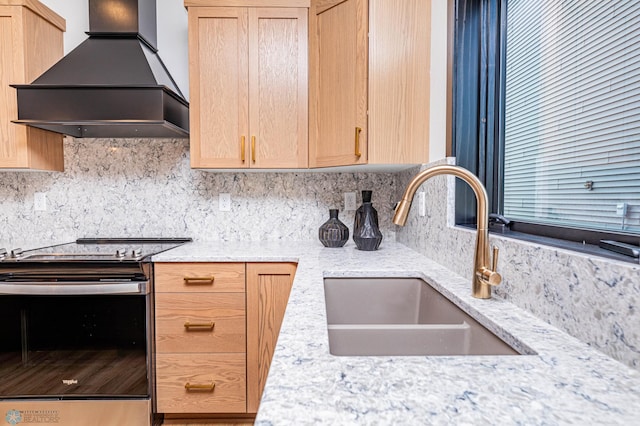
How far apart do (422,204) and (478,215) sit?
78cm

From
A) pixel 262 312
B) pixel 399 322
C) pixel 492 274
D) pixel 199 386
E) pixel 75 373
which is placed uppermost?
pixel 492 274

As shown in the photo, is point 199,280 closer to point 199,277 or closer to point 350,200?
point 199,277

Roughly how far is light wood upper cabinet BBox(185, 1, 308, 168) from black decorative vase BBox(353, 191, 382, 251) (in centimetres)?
43

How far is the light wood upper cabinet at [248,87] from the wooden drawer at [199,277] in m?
0.57

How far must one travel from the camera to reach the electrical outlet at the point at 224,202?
2281mm

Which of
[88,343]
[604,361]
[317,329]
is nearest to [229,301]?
[88,343]

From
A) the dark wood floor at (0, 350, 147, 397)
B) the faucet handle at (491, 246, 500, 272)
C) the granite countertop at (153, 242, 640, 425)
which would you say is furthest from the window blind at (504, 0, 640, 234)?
the dark wood floor at (0, 350, 147, 397)

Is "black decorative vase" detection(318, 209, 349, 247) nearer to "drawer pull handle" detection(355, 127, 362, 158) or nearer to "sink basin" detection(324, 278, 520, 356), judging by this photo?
"drawer pull handle" detection(355, 127, 362, 158)

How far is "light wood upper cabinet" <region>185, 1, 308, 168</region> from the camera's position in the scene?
189cm

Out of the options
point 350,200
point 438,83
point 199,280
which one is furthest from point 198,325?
point 438,83

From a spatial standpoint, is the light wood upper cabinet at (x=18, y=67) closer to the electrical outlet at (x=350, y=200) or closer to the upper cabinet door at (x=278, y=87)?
the upper cabinet door at (x=278, y=87)

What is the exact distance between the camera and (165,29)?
224 cm

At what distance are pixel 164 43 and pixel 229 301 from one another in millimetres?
1707

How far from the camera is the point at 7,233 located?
7.43 ft
